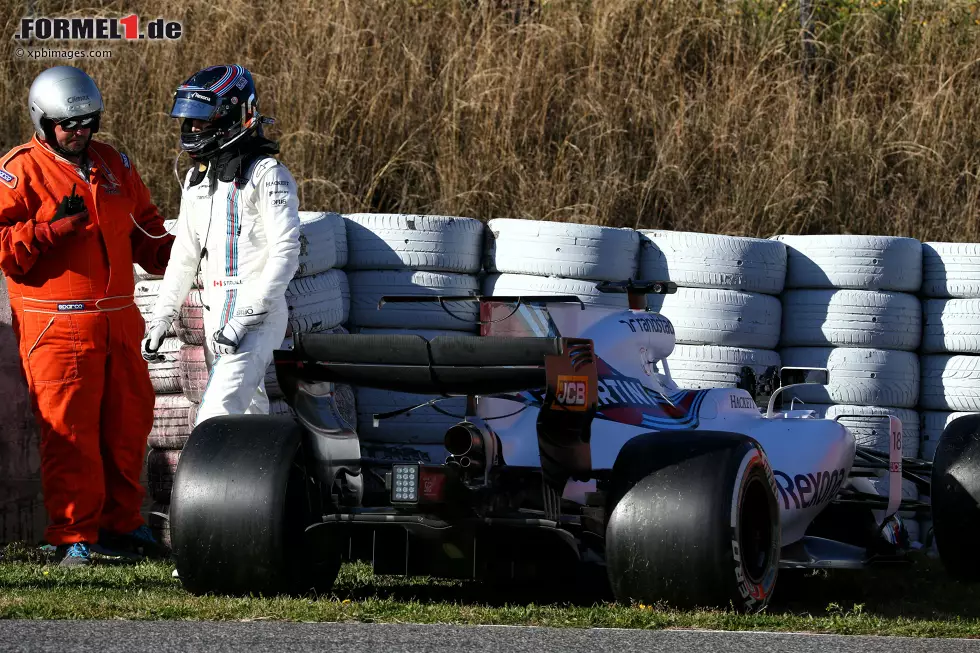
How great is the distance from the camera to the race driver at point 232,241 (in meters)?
7.37

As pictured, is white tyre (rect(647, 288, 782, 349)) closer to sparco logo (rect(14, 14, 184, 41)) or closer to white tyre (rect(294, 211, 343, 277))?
white tyre (rect(294, 211, 343, 277))

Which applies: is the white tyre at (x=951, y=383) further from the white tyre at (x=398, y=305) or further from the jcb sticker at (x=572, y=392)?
the jcb sticker at (x=572, y=392)

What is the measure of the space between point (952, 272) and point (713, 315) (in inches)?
67.6

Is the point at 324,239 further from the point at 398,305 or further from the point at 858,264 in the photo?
the point at 858,264

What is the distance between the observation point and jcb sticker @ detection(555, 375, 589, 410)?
5938mm

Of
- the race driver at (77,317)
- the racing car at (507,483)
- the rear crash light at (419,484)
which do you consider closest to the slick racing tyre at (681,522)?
the racing car at (507,483)

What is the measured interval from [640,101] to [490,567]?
891cm

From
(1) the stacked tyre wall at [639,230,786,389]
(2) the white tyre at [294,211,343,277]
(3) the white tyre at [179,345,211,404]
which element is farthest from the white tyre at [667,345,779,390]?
(3) the white tyre at [179,345,211,404]

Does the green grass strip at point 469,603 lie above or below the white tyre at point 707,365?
below

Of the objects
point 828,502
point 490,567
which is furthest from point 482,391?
point 828,502

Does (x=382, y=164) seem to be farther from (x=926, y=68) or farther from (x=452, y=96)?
(x=926, y=68)

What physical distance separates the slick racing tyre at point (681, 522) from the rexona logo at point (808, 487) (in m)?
0.94

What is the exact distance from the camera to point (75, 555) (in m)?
7.96

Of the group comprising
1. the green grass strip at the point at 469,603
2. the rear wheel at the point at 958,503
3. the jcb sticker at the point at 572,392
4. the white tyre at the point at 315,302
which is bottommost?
the green grass strip at the point at 469,603
